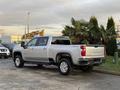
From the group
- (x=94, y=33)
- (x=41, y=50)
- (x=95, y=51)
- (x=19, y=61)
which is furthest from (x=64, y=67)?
(x=94, y=33)

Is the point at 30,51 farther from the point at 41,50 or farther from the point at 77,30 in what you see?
the point at 77,30

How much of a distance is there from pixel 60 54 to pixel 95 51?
174cm

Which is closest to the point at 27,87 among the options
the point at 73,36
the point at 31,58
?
the point at 31,58

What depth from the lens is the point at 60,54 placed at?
48.6ft

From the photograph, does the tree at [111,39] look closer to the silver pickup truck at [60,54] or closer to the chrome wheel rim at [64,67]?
the silver pickup truck at [60,54]

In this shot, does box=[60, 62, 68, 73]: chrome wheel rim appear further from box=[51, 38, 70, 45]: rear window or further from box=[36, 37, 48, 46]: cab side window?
box=[36, 37, 48, 46]: cab side window

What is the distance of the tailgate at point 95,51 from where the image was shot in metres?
13.9

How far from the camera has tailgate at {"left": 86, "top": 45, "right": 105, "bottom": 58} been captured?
45.5 feet

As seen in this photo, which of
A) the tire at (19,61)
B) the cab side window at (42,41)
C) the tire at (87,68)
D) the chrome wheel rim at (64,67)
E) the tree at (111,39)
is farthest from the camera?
the tree at (111,39)

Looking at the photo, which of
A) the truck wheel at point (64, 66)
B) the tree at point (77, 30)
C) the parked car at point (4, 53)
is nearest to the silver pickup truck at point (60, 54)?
the truck wheel at point (64, 66)

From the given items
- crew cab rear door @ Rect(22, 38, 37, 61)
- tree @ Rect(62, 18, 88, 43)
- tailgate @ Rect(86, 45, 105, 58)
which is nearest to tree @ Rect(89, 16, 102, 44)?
tree @ Rect(62, 18, 88, 43)

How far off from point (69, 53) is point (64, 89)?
13.6ft

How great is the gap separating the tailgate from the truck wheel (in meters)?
1.03

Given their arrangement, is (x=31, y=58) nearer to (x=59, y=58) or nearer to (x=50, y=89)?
(x=59, y=58)
